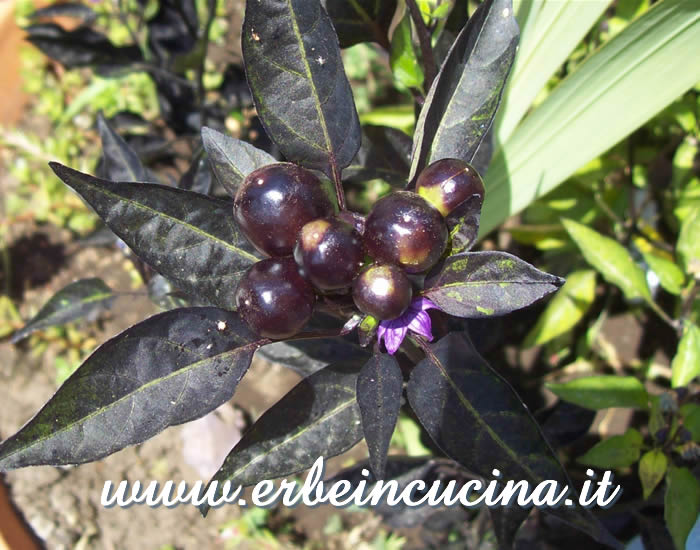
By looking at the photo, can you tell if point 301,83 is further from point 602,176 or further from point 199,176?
point 602,176

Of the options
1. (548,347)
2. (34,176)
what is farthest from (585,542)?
(34,176)

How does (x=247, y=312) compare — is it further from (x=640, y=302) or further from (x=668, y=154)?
(x=668, y=154)

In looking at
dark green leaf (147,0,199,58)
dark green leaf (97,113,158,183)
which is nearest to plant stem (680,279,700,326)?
dark green leaf (97,113,158,183)

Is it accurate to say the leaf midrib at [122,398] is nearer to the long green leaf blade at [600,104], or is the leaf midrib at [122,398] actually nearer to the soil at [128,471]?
the long green leaf blade at [600,104]

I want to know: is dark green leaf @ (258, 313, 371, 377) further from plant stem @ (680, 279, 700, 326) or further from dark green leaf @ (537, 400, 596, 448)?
plant stem @ (680, 279, 700, 326)

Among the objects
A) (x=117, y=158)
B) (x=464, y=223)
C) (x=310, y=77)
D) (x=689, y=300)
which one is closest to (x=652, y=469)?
(x=689, y=300)
